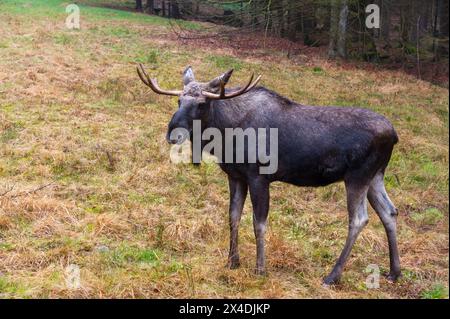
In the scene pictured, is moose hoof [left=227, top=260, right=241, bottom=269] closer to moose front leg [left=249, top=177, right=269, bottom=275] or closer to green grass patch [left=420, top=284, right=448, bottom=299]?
moose front leg [left=249, top=177, right=269, bottom=275]

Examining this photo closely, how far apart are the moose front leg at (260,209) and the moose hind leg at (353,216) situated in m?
0.78

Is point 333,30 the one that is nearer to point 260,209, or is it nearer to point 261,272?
point 260,209

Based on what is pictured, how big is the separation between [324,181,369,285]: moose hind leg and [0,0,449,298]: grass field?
6.0 inches

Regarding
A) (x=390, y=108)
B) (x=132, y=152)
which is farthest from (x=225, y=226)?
(x=390, y=108)

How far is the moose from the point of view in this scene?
608 cm

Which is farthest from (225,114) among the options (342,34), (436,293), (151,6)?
(151,6)

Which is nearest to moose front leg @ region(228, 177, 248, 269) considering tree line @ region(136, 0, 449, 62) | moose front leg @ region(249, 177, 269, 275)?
moose front leg @ region(249, 177, 269, 275)

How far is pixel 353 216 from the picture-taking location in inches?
245

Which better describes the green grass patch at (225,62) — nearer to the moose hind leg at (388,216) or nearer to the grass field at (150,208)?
the grass field at (150,208)

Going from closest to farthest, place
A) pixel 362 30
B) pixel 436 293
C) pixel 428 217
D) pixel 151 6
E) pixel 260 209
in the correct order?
pixel 436 293 → pixel 260 209 → pixel 428 217 → pixel 362 30 → pixel 151 6

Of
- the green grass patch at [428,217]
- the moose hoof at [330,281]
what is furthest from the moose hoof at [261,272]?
the green grass patch at [428,217]

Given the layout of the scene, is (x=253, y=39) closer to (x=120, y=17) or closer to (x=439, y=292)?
(x=120, y=17)

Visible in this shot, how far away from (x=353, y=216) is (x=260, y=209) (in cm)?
105

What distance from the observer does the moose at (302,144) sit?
6082 mm
